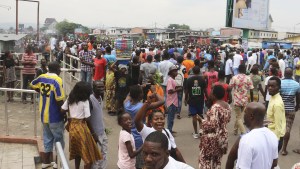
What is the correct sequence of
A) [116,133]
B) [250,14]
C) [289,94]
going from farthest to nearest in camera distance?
[250,14] → [116,133] → [289,94]

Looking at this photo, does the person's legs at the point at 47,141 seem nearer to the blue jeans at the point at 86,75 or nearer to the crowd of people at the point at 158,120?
the crowd of people at the point at 158,120

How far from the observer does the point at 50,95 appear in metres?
5.38

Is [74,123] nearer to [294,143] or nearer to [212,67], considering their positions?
[212,67]

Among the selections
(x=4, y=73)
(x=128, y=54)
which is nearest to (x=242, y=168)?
(x=4, y=73)

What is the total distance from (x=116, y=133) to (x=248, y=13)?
74.1ft

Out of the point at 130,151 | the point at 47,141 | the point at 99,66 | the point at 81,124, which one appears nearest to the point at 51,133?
the point at 47,141

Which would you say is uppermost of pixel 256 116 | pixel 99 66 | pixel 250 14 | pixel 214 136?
pixel 250 14

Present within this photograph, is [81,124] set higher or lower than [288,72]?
lower

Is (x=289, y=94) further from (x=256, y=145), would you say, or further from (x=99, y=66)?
(x=99, y=66)

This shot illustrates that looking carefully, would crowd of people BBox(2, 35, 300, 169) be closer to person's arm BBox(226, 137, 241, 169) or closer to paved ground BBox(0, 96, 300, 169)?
person's arm BBox(226, 137, 241, 169)

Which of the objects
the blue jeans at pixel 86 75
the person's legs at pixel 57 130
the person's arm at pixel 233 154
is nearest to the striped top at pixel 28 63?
the blue jeans at pixel 86 75

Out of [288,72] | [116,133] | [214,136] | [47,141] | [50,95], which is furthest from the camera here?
[116,133]

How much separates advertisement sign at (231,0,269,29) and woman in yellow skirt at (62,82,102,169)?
23577 millimetres

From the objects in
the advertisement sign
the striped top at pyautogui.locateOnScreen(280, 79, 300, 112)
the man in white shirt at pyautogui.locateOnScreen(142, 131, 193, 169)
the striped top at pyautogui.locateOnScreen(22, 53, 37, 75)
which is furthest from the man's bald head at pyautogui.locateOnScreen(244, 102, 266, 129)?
the advertisement sign
